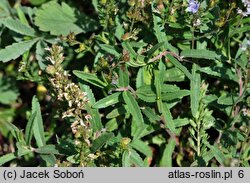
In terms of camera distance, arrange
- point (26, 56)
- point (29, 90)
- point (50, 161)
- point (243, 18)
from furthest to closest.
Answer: point (29, 90) → point (26, 56) → point (243, 18) → point (50, 161)

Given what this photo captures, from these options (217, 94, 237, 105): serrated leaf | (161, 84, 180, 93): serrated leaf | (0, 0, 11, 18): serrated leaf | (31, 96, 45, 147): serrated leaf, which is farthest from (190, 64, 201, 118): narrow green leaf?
(0, 0, 11, 18): serrated leaf

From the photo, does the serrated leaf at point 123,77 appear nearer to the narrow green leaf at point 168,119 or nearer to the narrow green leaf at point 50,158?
the narrow green leaf at point 168,119

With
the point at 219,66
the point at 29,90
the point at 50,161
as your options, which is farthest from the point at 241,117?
the point at 29,90

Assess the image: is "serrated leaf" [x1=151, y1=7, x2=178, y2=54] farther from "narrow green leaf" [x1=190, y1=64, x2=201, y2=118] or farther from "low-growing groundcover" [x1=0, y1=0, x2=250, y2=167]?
"narrow green leaf" [x1=190, y1=64, x2=201, y2=118]

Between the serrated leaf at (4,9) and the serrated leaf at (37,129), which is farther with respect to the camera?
the serrated leaf at (4,9)

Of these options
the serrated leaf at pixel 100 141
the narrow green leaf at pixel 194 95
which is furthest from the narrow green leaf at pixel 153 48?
the serrated leaf at pixel 100 141

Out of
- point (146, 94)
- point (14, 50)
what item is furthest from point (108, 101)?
point (14, 50)

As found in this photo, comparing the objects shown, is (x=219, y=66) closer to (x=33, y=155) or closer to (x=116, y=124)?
(x=116, y=124)
